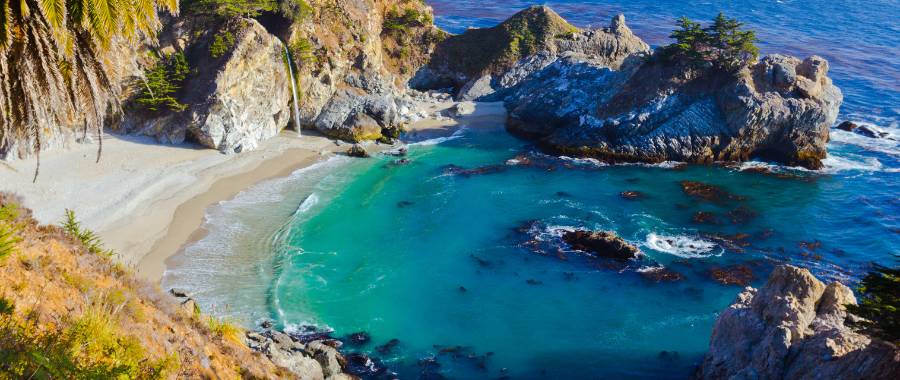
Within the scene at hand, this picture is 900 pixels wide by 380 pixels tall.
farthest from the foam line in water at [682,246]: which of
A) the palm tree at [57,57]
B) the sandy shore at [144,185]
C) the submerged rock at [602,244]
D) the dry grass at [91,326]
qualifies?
the palm tree at [57,57]

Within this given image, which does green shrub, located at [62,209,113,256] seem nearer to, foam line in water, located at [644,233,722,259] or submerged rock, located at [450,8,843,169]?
foam line in water, located at [644,233,722,259]

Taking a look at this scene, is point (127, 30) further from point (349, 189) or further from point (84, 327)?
point (349, 189)

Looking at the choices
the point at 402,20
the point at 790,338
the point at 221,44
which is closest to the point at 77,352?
the point at 790,338

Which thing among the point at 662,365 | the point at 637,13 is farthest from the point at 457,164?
the point at 637,13

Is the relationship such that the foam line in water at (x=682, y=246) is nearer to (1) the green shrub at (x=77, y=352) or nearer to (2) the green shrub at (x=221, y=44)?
(1) the green shrub at (x=77, y=352)

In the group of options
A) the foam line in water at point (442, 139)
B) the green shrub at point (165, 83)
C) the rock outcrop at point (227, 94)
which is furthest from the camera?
the foam line in water at point (442, 139)
